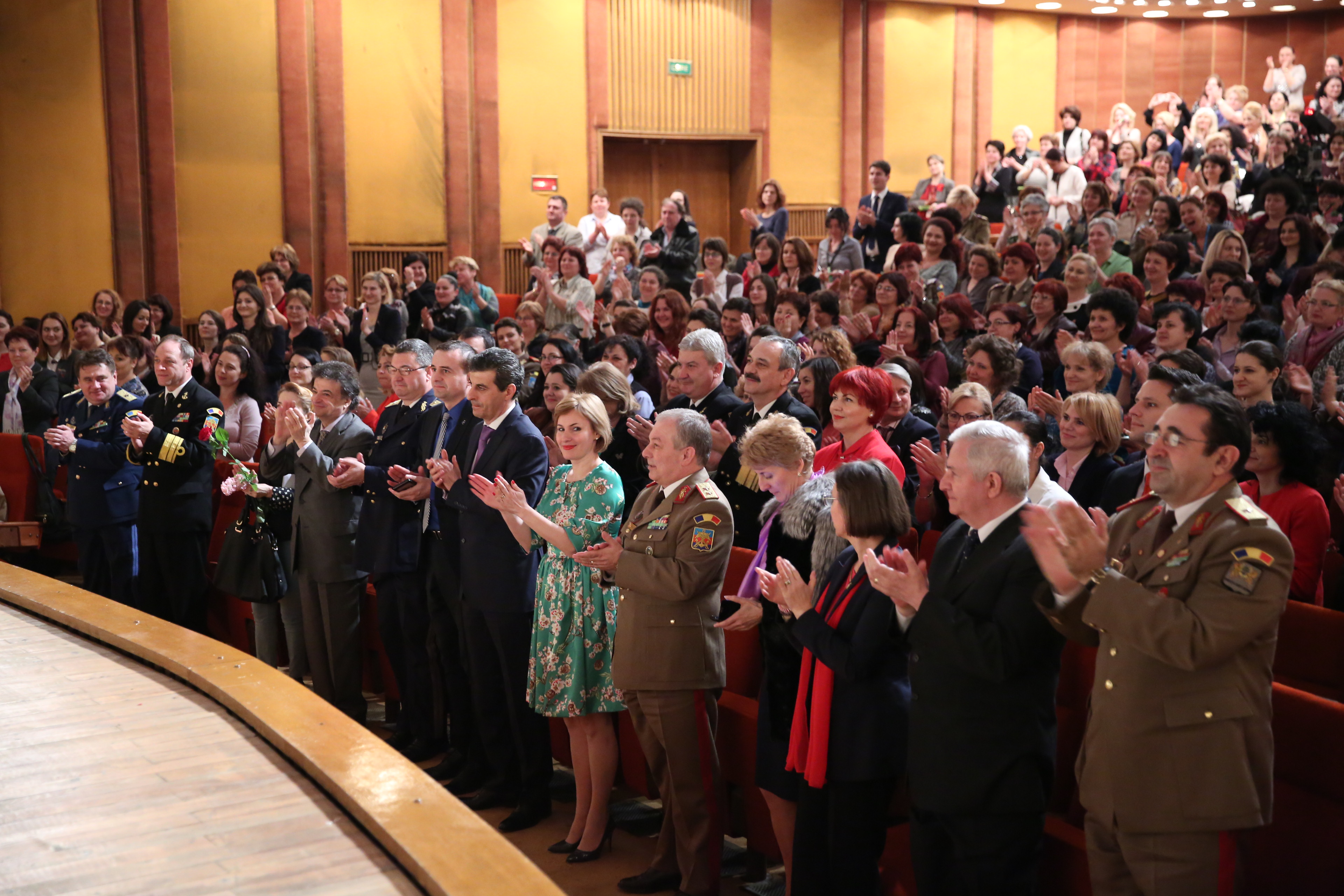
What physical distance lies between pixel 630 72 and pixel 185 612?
8.20 m

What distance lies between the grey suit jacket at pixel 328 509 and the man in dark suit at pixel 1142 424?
2682 millimetres

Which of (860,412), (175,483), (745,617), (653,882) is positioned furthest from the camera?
(175,483)

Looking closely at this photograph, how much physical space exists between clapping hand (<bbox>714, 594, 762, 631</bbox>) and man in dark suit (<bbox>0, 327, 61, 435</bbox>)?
5.53 metres

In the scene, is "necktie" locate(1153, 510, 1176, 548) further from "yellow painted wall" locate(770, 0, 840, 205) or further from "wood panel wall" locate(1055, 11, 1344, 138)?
"wood panel wall" locate(1055, 11, 1344, 138)

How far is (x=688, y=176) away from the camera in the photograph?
12.9 meters

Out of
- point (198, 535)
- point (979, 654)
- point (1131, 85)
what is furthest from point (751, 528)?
point (1131, 85)

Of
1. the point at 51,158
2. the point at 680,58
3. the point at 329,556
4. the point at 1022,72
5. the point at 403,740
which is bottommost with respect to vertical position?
the point at 403,740

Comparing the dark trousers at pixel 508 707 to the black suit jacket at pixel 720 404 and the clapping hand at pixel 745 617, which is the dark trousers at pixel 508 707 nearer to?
the black suit jacket at pixel 720 404

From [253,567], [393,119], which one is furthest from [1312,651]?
[393,119]

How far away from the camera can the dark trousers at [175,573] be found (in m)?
5.45

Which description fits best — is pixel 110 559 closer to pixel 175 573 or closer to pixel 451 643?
pixel 175 573

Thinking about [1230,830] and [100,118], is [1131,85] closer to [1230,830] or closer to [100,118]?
[100,118]

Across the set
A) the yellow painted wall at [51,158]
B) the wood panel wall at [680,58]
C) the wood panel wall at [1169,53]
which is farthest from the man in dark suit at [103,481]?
the wood panel wall at [1169,53]

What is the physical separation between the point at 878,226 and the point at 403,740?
564 centimetres
